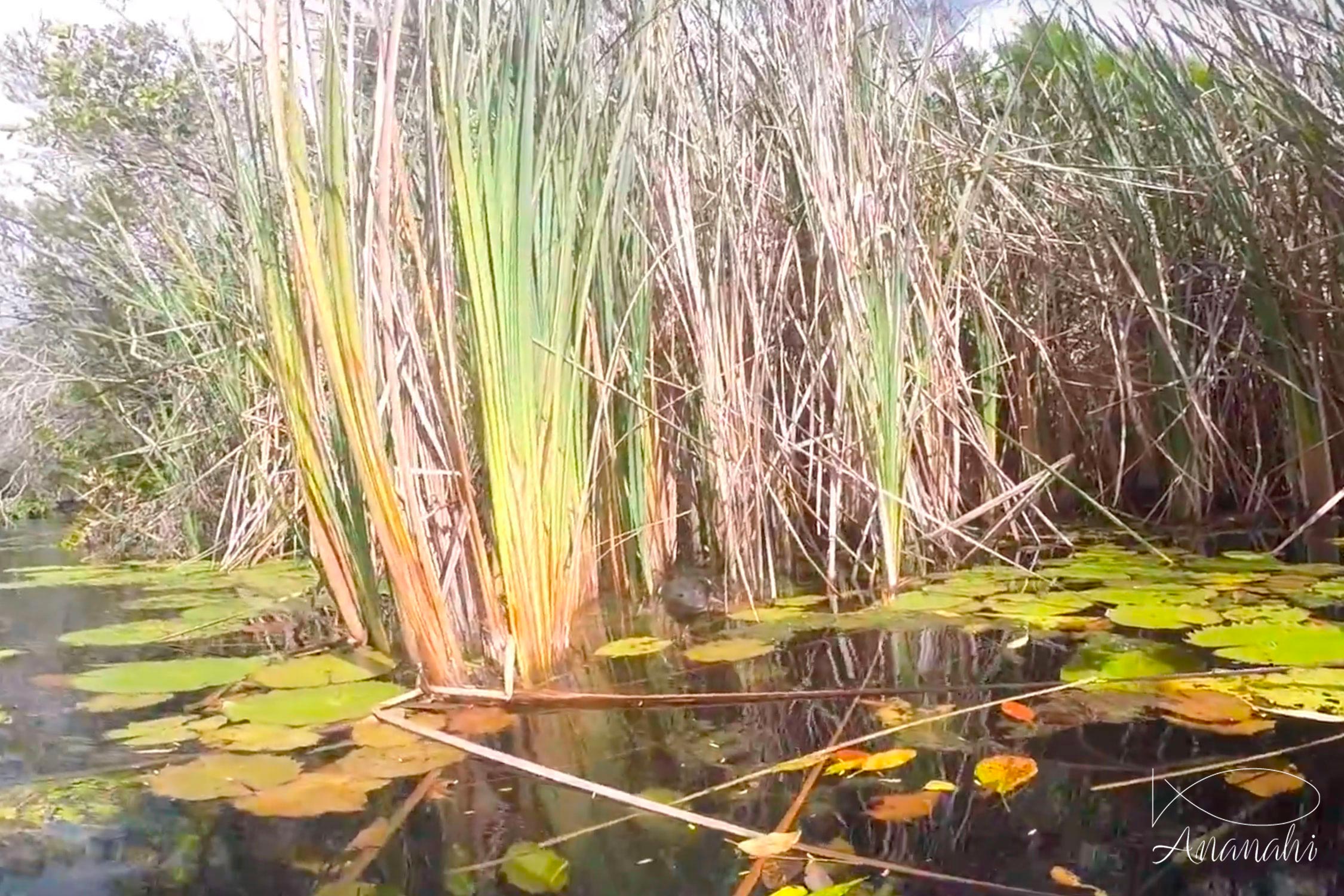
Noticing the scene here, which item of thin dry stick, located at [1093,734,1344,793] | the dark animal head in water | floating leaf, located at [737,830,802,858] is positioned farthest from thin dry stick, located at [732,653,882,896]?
the dark animal head in water

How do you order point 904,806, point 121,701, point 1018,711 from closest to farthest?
point 904,806 < point 1018,711 < point 121,701

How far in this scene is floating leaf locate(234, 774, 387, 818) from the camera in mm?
995

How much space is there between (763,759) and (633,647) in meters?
0.48

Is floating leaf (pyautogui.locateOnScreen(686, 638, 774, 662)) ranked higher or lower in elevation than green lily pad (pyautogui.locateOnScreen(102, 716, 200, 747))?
higher

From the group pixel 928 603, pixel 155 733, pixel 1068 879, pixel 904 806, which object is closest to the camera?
pixel 1068 879

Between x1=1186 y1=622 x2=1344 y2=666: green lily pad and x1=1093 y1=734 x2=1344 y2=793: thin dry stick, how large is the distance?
238 millimetres

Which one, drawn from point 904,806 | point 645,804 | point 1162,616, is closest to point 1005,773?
point 904,806

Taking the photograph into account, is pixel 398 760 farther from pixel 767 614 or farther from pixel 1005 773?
pixel 767 614

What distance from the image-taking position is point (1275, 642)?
129cm

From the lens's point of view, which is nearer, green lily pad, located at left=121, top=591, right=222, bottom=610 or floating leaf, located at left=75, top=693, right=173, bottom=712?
floating leaf, located at left=75, top=693, right=173, bottom=712

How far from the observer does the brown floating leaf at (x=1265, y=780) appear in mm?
909

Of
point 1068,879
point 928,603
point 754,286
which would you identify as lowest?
point 1068,879

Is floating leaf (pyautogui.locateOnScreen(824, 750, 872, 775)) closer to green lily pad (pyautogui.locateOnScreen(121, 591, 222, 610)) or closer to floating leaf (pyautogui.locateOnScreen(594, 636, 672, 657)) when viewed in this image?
floating leaf (pyautogui.locateOnScreen(594, 636, 672, 657))

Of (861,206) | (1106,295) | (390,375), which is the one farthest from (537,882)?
(1106,295)
